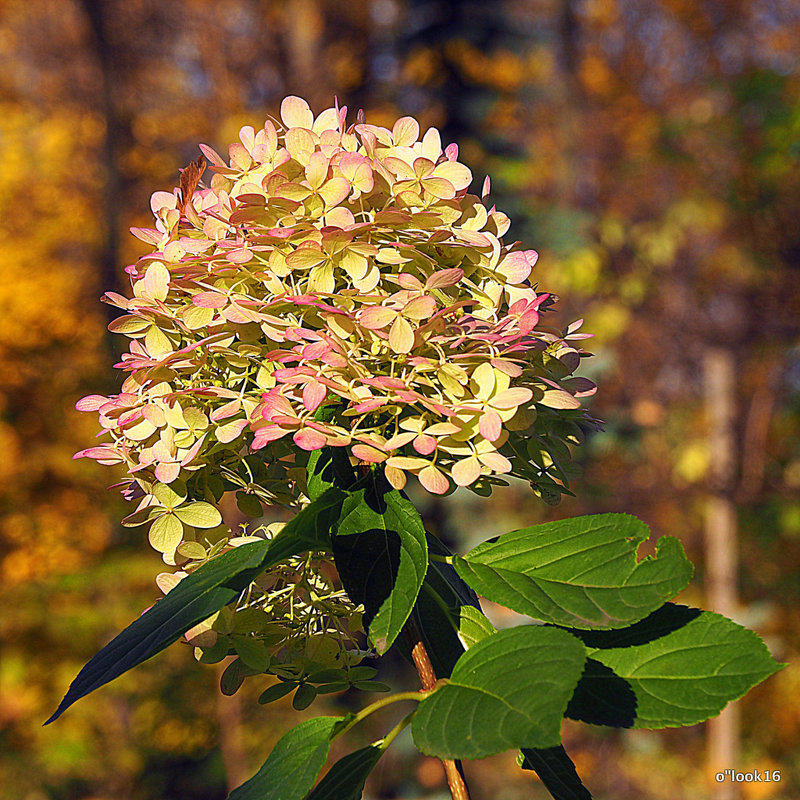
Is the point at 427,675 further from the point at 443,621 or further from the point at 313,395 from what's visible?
the point at 313,395

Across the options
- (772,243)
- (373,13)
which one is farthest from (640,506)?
(373,13)

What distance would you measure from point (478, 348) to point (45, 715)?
3619mm

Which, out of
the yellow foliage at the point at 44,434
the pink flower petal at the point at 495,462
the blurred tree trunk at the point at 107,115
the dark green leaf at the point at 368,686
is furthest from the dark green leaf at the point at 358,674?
the blurred tree trunk at the point at 107,115

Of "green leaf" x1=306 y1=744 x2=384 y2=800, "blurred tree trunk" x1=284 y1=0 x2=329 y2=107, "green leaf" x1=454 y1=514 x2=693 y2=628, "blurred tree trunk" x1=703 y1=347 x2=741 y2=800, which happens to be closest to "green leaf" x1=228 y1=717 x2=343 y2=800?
"green leaf" x1=306 y1=744 x2=384 y2=800

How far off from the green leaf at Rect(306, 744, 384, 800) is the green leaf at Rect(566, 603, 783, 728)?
14 cm

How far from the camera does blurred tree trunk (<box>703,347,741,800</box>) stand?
3.17 meters

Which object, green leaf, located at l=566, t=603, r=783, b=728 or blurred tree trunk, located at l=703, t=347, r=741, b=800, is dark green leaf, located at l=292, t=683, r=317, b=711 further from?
blurred tree trunk, located at l=703, t=347, r=741, b=800

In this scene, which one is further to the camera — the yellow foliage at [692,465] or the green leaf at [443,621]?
the yellow foliage at [692,465]

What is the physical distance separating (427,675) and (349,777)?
3.3 inches

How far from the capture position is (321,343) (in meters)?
0.47

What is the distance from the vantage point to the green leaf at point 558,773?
0.53m

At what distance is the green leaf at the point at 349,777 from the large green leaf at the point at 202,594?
152 millimetres

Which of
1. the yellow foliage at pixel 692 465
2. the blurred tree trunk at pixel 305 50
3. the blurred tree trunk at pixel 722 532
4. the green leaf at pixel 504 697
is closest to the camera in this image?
the green leaf at pixel 504 697

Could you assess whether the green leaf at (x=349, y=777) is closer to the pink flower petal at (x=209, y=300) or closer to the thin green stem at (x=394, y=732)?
the thin green stem at (x=394, y=732)
